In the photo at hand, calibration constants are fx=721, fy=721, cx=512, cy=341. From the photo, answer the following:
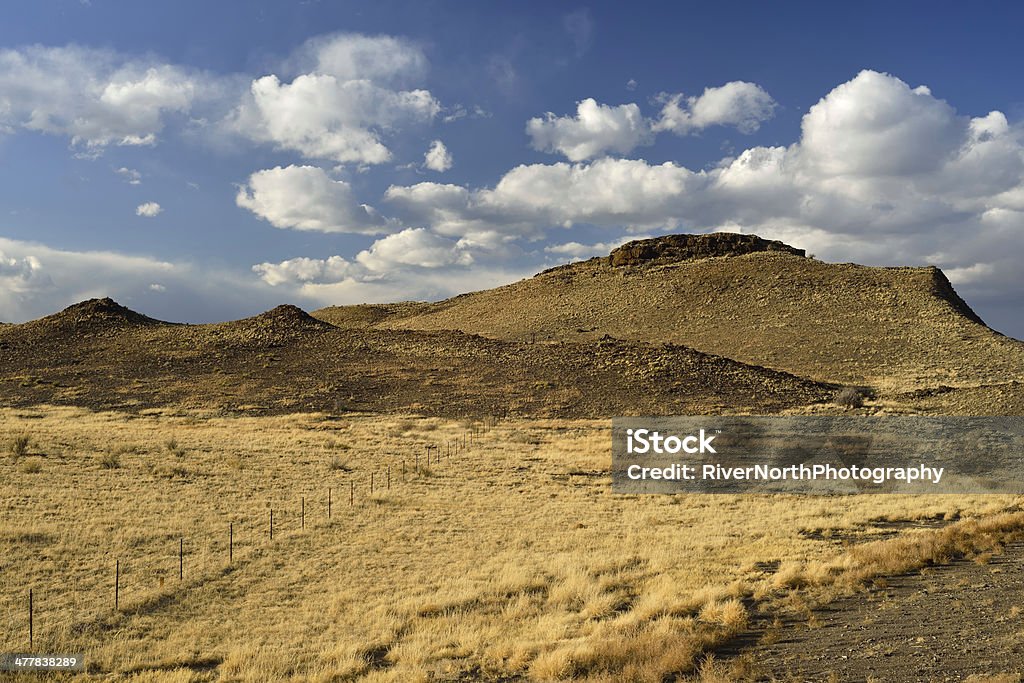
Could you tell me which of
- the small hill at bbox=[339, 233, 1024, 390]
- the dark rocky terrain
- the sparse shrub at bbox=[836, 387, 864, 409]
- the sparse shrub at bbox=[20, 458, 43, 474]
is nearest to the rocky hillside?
the dark rocky terrain

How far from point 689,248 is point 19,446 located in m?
100

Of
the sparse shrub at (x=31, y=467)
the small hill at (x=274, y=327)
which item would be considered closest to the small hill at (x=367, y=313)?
the small hill at (x=274, y=327)

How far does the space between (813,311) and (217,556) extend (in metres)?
73.8

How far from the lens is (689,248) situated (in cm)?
11569

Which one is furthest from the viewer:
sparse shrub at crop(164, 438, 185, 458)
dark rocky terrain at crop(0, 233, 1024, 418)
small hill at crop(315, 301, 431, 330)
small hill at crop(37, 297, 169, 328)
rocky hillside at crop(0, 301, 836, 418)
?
small hill at crop(315, 301, 431, 330)

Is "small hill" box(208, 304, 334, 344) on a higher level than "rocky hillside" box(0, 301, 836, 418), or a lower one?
higher

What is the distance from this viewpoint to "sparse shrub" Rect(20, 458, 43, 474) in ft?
85.2

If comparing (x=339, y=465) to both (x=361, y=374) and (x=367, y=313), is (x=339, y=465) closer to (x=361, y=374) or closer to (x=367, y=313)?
(x=361, y=374)

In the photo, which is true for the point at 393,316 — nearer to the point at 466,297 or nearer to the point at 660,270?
the point at 466,297

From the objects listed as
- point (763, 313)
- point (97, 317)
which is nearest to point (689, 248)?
point (763, 313)

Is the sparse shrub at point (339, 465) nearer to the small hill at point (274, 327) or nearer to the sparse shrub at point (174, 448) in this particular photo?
the sparse shrub at point (174, 448)

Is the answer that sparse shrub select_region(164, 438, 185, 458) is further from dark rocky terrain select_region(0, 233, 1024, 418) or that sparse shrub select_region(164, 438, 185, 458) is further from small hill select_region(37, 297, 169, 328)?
small hill select_region(37, 297, 169, 328)

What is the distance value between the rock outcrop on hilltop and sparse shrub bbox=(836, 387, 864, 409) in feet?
201

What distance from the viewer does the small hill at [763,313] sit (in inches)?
2499
